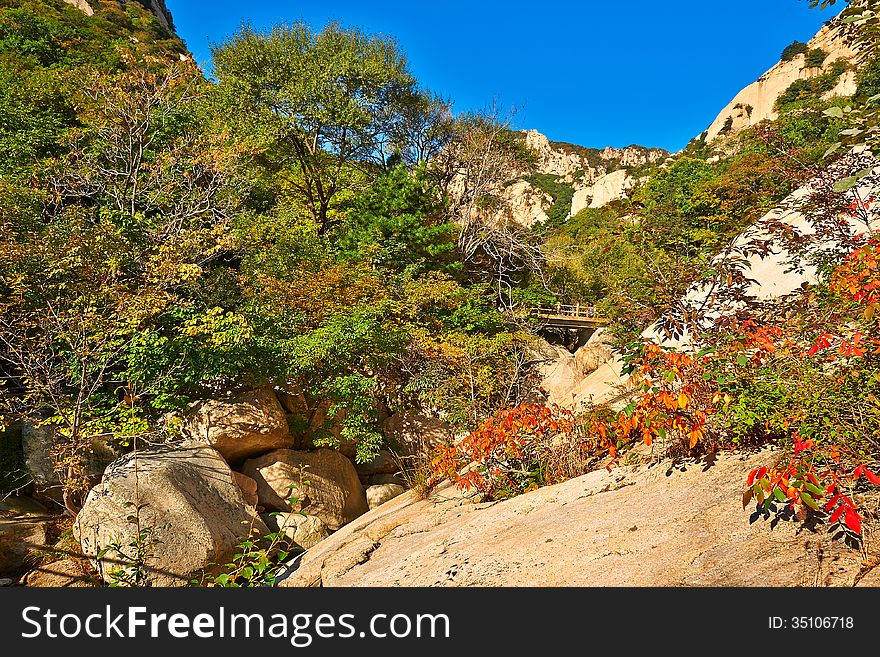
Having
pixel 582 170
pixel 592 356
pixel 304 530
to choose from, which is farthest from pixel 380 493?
pixel 582 170

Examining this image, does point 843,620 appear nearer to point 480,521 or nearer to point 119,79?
point 480,521

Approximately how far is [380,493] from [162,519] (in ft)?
15.9

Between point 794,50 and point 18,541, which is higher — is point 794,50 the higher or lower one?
the higher one

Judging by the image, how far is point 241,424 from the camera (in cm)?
840

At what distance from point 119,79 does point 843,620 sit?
14.3 metres

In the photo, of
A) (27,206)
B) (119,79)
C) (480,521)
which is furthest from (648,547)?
(119,79)

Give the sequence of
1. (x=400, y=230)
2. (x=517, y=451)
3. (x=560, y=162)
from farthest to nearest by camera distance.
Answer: (x=560, y=162) < (x=400, y=230) < (x=517, y=451)

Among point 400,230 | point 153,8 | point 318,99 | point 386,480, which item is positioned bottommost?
point 386,480

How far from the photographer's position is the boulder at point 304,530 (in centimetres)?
784

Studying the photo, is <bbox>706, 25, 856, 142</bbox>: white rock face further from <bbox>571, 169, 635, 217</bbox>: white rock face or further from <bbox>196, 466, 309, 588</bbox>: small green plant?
<bbox>196, 466, 309, 588</bbox>: small green plant

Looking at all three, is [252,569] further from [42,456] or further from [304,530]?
[42,456]

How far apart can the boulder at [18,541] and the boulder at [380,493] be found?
5.11 meters

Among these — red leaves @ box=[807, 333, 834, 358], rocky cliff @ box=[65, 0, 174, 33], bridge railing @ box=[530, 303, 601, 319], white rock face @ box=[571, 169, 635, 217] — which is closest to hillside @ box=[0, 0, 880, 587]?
red leaves @ box=[807, 333, 834, 358]

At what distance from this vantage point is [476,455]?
4.63 meters
